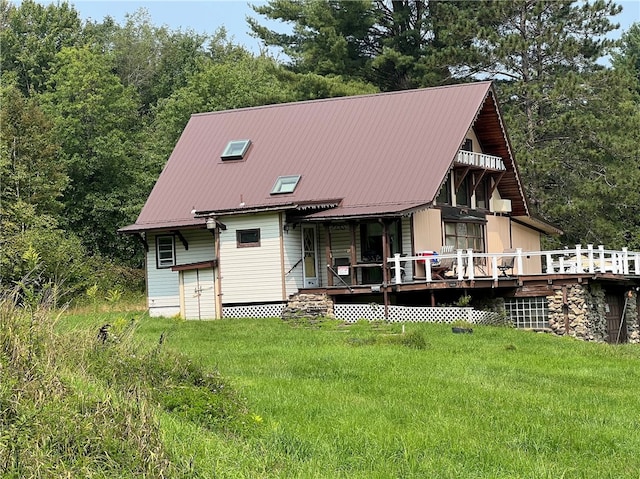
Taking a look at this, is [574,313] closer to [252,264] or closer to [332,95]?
[252,264]

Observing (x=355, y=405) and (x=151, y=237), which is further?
(x=151, y=237)

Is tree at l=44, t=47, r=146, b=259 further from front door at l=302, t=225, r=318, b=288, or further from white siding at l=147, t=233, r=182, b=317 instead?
front door at l=302, t=225, r=318, b=288

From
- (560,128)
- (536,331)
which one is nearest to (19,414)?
(536,331)

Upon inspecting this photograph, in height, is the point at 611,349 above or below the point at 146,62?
below

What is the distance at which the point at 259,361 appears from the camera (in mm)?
17703

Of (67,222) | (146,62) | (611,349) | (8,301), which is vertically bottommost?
(611,349)

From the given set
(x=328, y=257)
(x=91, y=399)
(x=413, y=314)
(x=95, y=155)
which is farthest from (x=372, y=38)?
(x=91, y=399)

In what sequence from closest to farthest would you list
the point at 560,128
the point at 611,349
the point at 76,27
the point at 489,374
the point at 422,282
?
1. the point at 489,374
2. the point at 611,349
3. the point at 422,282
4. the point at 560,128
5. the point at 76,27

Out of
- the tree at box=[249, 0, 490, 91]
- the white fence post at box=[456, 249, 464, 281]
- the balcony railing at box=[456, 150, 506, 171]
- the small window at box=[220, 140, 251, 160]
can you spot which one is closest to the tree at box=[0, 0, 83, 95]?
the tree at box=[249, 0, 490, 91]

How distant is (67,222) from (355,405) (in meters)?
34.9

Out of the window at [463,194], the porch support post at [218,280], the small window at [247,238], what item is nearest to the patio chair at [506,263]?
the window at [463,194]

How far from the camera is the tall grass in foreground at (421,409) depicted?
33.8 ft

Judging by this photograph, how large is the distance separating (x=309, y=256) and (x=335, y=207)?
1.84 meters

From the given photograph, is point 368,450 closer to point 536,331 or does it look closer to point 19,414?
point 19,414
